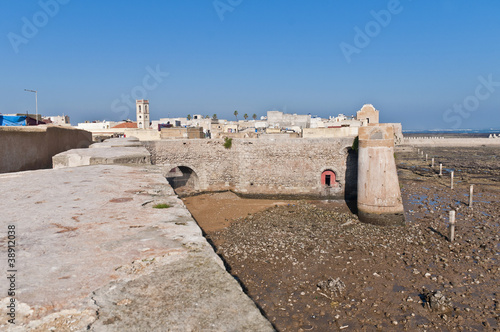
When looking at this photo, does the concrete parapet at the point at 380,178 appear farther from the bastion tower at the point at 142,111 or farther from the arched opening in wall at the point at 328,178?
the bastion tower at the point at 142,111

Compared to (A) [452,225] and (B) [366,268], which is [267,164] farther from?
(B) [366,268]

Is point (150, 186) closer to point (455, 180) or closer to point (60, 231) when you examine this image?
point (60, 231)

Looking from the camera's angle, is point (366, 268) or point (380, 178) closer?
point (366, 268)

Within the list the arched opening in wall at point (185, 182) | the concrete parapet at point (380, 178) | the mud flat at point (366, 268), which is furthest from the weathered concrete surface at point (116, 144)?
the concrete parapet at point (380, 178)

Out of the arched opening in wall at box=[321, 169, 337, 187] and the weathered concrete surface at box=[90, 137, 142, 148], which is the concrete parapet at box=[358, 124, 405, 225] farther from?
the weathered concrete surface at box=[90, 137, 142, 148]

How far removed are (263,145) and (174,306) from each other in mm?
17768

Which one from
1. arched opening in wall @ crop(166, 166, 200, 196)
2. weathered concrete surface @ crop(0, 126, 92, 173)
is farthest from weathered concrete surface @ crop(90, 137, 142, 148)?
arched opening in wall @ crop(166, 166, 200, 196)

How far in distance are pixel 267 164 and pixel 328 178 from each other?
3.78m

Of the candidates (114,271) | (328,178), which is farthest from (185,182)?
(114,271)

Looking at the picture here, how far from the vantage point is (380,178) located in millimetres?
13891

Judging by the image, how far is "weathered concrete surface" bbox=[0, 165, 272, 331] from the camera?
1.35m

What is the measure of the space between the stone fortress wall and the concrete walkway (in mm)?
15880

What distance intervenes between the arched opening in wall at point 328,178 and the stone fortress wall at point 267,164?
4.1 inches

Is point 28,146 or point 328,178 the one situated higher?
point 28,146
